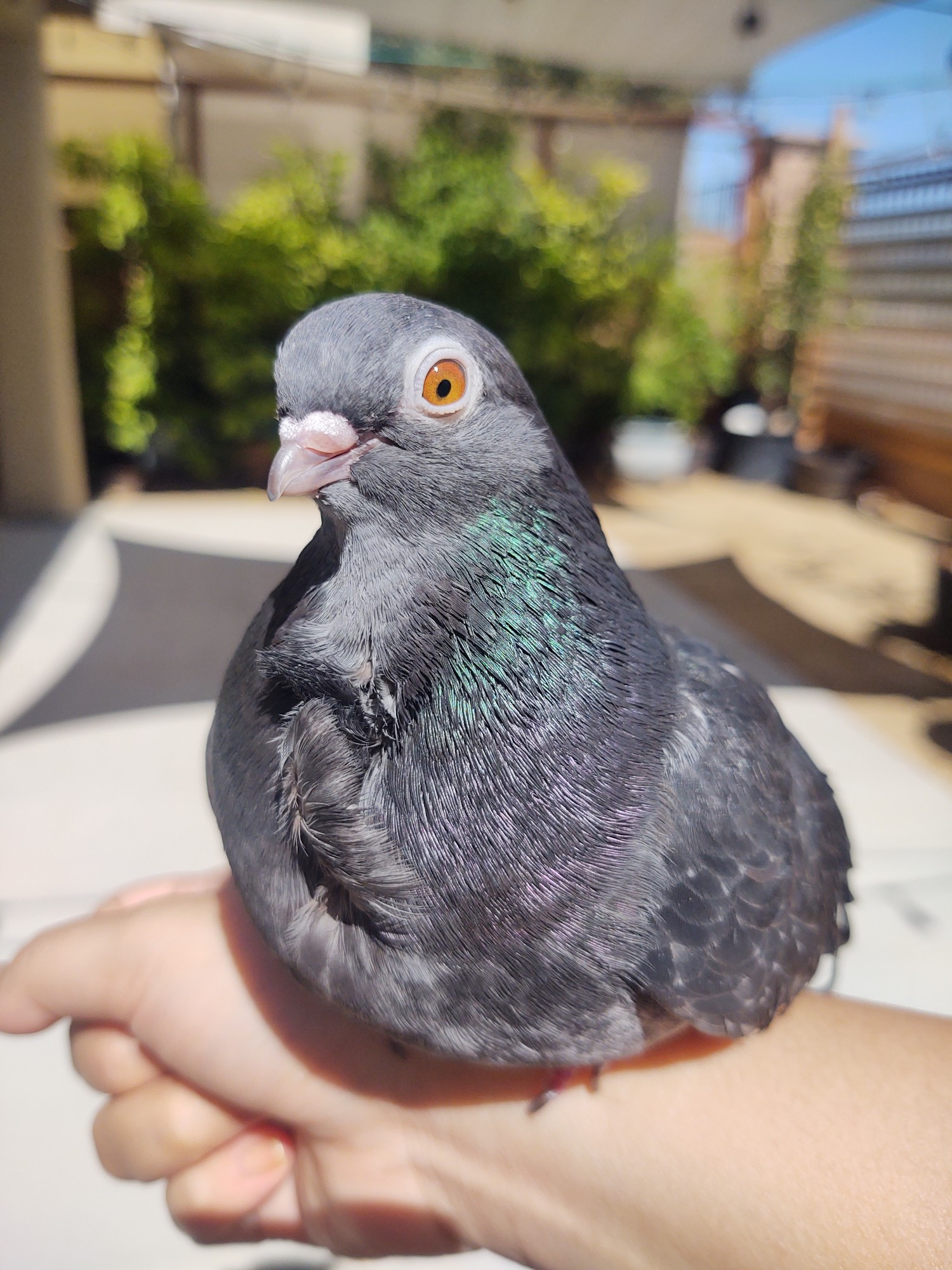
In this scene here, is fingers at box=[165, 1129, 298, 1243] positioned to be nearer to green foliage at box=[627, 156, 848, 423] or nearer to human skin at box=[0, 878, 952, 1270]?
human skin at box=[0, 878, 952, 1270]

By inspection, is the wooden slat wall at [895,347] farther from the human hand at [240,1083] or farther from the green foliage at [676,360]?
the human hand at [240,1083]

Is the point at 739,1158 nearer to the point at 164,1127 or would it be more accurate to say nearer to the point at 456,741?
the point at 456,741

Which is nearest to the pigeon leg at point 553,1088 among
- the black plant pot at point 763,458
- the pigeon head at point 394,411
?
the pigeon head at point 394,411

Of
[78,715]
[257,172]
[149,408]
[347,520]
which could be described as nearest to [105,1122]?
[347,520]

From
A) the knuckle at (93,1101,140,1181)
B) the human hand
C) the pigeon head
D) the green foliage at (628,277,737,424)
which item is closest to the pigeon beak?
the pigeon head

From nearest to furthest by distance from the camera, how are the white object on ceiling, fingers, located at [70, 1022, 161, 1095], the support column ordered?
fingers, located at [70, 1022, 161, 1095] → the support column → the white object on ceiling

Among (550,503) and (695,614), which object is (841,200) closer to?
(695,614)

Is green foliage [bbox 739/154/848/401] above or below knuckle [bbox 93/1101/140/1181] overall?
above
